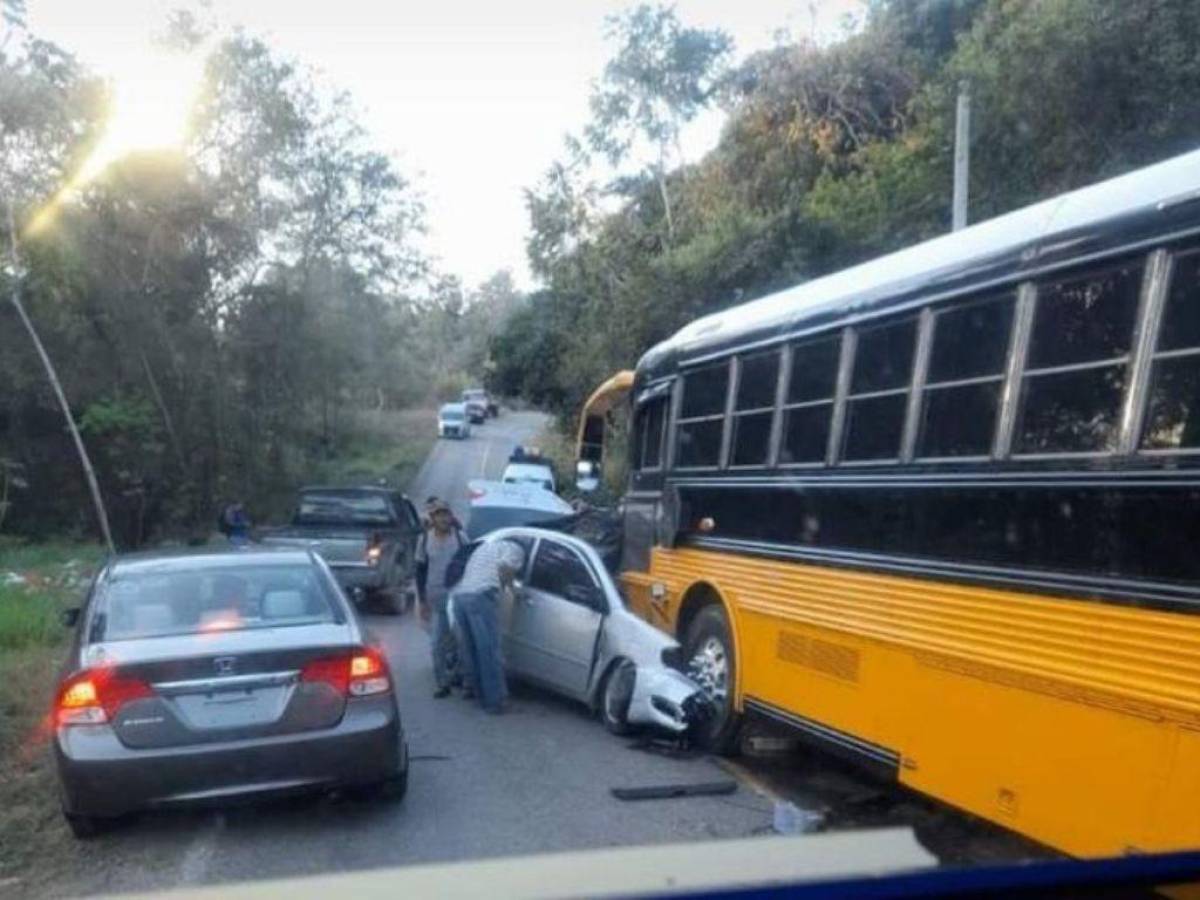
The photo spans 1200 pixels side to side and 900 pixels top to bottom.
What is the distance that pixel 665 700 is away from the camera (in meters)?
9.48

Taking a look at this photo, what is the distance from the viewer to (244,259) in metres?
35.7

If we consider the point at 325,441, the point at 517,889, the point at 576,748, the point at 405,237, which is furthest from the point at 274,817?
the point at 325,441

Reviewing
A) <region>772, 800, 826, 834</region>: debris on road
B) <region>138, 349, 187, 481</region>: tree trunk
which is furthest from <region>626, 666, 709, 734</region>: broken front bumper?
<region>138, 349, 187, 481</region>: tree trunk

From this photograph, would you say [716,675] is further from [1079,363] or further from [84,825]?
[1079,363]

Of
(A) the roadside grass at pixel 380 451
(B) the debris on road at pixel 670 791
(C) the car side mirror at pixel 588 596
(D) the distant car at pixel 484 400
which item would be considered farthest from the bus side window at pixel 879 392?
(D) the distant car at pixel 484 400

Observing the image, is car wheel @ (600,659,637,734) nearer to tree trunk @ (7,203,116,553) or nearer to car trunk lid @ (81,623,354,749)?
car trunk lid @ (81,623,354,749)

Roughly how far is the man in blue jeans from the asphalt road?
2.23 feet

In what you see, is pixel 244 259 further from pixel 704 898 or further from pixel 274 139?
pixel 704 898

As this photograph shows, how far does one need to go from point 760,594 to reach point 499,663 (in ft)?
9.58

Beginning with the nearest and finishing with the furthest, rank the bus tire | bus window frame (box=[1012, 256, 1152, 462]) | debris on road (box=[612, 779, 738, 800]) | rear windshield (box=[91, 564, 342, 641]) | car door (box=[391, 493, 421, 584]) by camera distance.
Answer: bus window frame (box=[1012, 256, 1152, 462]) → rear windshield (box=[91, 564, 342, 641]) → debris on road (box=[612, 779, 738, 800]) → the bus tire → car door (box=[391, 493, 421, 584])

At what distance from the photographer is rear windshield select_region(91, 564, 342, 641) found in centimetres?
757

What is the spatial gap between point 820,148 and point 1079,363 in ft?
81.0

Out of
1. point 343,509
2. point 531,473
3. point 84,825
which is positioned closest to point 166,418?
point 531,473

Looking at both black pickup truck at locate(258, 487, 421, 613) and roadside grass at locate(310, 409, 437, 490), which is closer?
black pickup truck at locate(258, 487, 421, 613)
